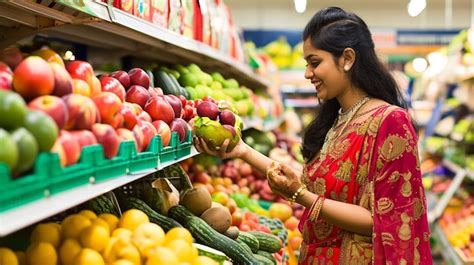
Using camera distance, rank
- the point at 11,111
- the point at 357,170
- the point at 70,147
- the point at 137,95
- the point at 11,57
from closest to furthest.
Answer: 1. the point at 11,111
2. the point at 70,147
3. the point at 11,57
4. the point at 137,95
5. the point at 357,170

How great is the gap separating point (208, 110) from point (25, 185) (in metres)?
1.45

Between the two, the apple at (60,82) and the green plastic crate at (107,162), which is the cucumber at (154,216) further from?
the apple at (60,82)

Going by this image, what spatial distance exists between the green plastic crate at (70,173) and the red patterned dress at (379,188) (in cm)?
124

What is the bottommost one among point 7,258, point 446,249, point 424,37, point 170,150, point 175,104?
point 446,249

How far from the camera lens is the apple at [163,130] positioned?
7.04 ft

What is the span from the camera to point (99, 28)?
2.62 metres

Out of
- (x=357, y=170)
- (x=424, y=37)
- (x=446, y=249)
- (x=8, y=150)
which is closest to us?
(x=8, y=150)

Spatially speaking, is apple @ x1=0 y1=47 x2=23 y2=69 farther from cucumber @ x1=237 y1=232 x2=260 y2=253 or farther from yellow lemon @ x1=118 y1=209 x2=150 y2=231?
cucumber @ x1=237 y1=232 x2=260 y2=253

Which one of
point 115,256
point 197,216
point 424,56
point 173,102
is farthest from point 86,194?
point 424,56

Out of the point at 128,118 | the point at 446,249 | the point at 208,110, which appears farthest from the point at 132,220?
the point at 446,249

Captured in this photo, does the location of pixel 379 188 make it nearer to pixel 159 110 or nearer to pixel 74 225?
pixel 159 110

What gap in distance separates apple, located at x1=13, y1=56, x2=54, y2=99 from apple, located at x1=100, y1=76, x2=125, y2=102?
0.53 metres

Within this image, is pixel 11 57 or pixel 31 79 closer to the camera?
pixel 31 79

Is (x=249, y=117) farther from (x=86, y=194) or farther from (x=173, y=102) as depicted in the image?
(x=86, y=194)
